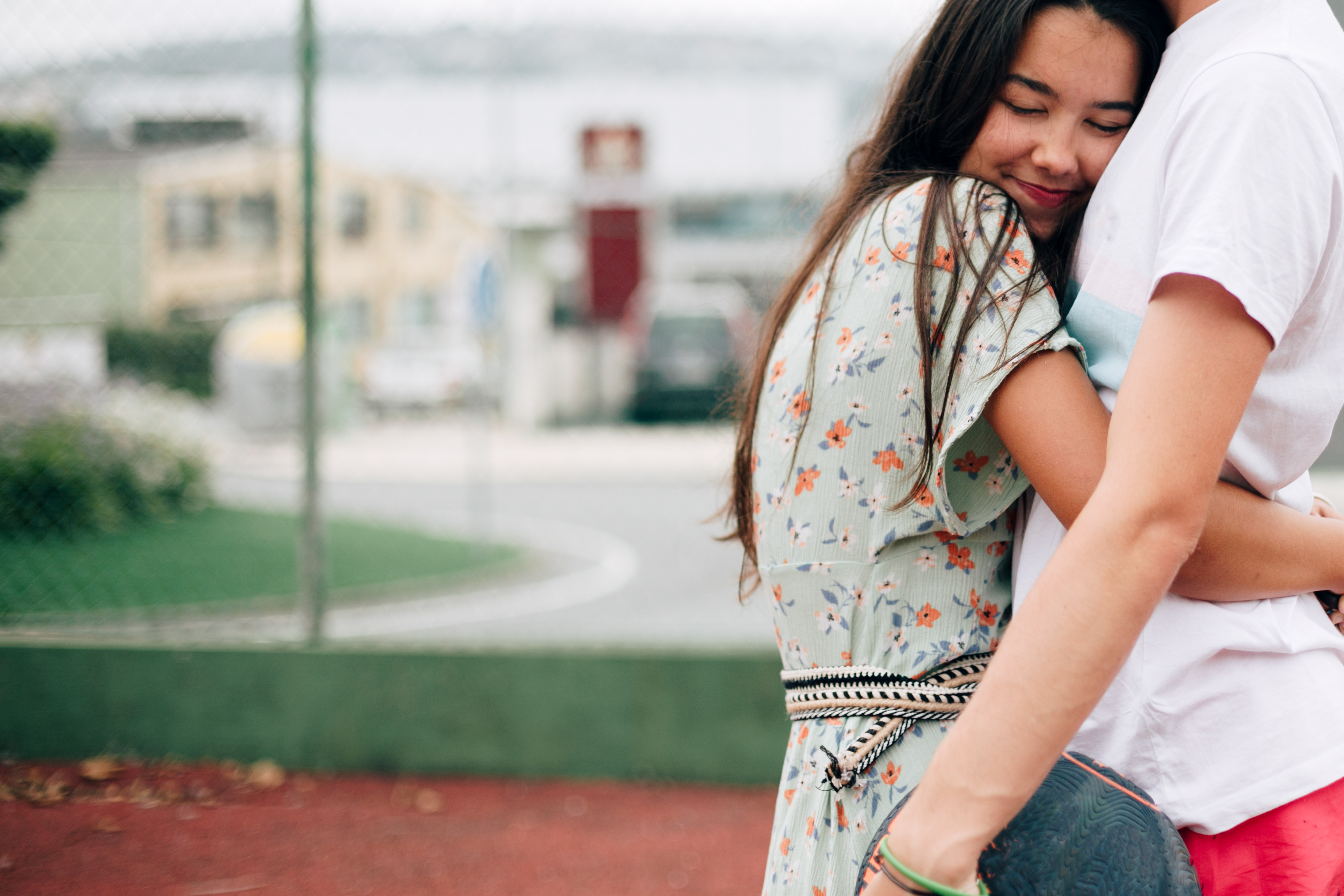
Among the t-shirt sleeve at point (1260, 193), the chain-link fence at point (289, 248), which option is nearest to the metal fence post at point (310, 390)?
the chain-link fence at point (289, 248)

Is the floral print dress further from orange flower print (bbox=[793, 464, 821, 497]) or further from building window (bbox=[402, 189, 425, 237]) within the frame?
building window (bbox=[402, 189, 425, 237])

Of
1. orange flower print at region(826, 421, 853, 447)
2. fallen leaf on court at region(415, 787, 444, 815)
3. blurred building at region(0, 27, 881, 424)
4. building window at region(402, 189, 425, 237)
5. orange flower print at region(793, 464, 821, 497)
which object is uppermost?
blurred building at region(0, 27, 881, 424)

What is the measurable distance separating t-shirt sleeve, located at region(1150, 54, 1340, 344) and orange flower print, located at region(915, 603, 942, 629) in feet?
1.38

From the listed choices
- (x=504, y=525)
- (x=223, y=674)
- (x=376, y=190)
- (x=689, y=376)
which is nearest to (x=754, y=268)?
(x=689, y=376)

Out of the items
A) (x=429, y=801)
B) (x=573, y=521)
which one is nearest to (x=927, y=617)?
(x=429, y=801)

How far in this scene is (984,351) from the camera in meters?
1.04

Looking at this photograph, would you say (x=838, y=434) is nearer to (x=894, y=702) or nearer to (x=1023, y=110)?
(x=894, y=702)

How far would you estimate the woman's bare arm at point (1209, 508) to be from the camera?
38.2 inches

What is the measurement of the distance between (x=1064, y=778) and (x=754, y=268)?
4345 mm

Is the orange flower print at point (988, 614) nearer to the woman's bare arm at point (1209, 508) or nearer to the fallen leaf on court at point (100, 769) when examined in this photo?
the woman's bare arm at point (1209, 508)

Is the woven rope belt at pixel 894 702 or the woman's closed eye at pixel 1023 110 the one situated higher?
the woman's closed eye at pixel 1023 110

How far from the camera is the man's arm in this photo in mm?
828

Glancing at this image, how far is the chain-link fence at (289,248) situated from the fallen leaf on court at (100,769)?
1.45 feet

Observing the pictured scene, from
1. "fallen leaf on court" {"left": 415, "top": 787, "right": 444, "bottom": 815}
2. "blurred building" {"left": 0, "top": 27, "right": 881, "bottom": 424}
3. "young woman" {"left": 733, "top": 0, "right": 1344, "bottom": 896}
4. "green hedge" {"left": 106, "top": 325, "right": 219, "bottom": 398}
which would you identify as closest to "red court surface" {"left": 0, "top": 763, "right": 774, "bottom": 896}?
"fallen leaf on court" {"left": 415, "top": 787, "right": 444, "bottom": 815}
